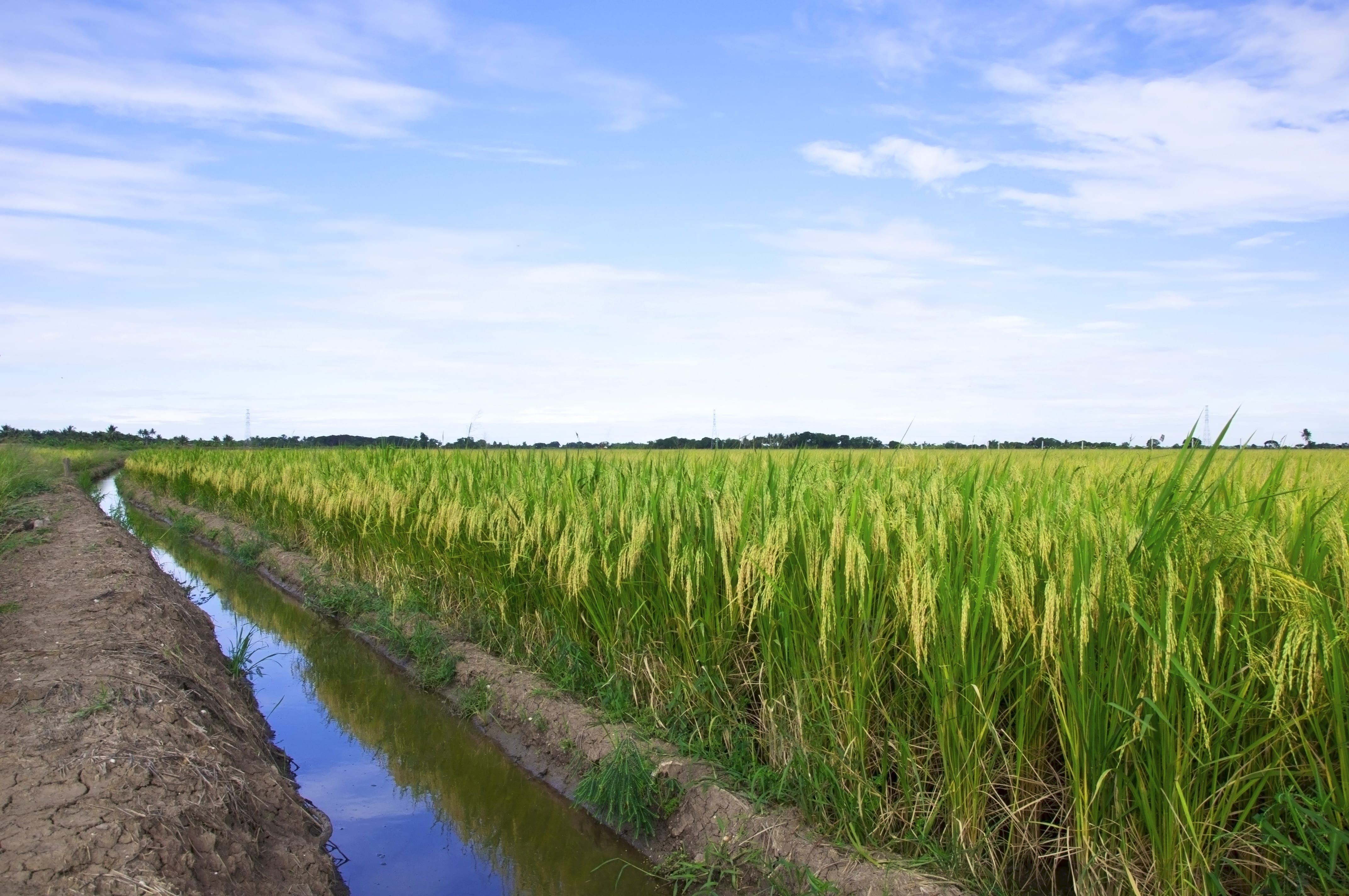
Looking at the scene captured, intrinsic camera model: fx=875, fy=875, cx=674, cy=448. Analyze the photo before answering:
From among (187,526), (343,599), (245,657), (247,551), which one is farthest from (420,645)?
(187,526)

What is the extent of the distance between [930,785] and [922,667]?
68cm

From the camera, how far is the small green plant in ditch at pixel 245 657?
6367 millimetres

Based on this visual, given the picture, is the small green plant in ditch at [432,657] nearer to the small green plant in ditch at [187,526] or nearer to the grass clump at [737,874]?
the grass clump at [737,874]

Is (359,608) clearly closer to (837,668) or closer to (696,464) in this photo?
(696,464)

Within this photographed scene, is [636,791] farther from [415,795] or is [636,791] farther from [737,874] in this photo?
[415,795]

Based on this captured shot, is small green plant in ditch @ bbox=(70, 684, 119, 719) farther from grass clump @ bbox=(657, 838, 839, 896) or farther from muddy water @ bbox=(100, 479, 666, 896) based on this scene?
grass clump @ bbox=(657, 838, 839, 896)

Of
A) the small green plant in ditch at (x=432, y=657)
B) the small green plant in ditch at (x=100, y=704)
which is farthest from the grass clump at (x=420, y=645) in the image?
the small green plant in ditch at (x=100, y=704)

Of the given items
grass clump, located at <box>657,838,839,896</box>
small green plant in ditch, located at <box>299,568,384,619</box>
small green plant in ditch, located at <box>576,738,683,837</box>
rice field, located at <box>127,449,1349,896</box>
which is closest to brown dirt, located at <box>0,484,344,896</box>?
small green plant in ditch, located at <box>576,738,683,837</box>

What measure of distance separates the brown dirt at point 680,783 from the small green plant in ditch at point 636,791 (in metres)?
0.05

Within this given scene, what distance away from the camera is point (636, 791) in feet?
13.6

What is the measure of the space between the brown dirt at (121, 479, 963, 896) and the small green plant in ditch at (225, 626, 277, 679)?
3.23 feet

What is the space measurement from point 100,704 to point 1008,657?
156 inches

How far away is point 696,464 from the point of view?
705 cm

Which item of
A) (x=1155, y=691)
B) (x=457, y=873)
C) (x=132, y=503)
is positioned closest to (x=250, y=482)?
(x=132, y=503)
